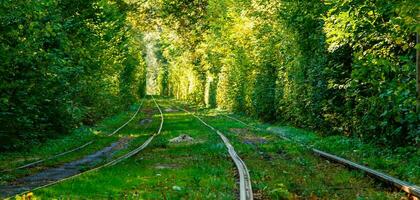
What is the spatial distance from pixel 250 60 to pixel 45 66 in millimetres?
22855

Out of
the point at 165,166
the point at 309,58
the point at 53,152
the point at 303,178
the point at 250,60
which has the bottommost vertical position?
the point at 53,152

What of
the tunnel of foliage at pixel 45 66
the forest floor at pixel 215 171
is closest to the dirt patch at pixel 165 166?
the forest floor at pixel 215 171

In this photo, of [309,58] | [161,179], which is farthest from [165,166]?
[309,58]

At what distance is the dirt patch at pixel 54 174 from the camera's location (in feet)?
33.1

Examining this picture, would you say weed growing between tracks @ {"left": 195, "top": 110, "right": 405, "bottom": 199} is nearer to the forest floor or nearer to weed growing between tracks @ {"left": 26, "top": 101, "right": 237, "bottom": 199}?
the forest floor

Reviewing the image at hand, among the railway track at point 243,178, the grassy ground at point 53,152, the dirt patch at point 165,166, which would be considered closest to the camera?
the railway track at point 243,178

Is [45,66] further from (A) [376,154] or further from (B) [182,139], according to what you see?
(A) [376,154]

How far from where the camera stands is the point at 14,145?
16625 millimetres

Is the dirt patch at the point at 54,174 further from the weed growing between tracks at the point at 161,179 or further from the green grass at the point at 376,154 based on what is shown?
the green grass at the point at 376,154

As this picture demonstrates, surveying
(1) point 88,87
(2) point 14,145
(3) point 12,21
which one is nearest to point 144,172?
(3) point 12,21

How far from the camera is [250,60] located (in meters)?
36.5

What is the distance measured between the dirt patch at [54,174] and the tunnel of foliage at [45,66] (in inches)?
87.9

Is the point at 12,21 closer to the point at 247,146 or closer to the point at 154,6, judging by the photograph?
the point at 247,146

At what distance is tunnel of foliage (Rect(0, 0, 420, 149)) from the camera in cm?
1252
